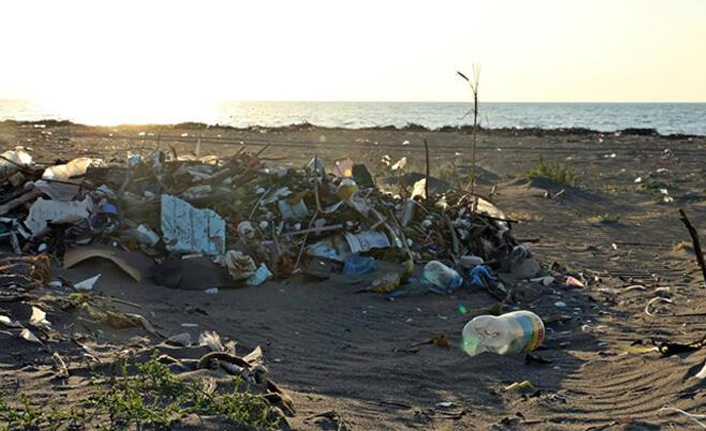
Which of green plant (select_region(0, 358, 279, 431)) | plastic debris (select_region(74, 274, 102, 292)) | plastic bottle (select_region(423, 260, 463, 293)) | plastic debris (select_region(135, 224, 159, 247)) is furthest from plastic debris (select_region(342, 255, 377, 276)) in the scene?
green plant (select_region(0, 358, 279, 431))

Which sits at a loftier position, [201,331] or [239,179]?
[239,179]

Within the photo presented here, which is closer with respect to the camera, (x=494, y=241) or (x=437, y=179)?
(x=494, y=241)

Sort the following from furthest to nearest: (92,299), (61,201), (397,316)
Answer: (61,201) < (397,316) < (92,299)

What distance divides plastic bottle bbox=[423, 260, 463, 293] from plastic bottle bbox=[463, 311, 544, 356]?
1.56m

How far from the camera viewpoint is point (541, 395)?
13.7ft

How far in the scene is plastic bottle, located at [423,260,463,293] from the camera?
6750 millimetres

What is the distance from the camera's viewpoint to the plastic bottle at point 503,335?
5043 millimetres

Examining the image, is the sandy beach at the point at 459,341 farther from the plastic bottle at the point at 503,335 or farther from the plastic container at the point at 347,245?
the plastic container at the point at 347,245

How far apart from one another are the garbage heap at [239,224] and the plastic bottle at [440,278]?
0.04 feet

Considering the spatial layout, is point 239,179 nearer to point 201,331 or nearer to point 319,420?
point 201,331

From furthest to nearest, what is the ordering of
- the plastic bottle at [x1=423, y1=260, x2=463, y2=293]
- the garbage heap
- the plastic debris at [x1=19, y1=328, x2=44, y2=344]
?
the plastic bottle at [x1=423, y1=260, x2=463, y2=293] → the garbage heap → the plastic debris at [x1=19, y1=328, x2=44, y2=344]

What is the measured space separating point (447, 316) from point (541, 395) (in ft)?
6.34

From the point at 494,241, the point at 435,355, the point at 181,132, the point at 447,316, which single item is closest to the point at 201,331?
the point at 435,355

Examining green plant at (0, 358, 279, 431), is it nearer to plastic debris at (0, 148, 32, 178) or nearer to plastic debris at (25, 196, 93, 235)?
plastic debris at (25, 196, 93, 235)
